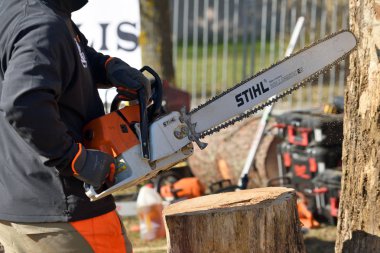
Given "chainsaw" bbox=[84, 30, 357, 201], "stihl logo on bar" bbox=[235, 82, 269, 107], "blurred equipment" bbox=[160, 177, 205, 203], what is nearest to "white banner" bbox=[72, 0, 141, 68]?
"blurred equipment" bbox=[160, 177, 205, 203]

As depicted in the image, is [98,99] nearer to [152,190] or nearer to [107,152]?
[107,152]

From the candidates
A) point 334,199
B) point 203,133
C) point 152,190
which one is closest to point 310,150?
point 334,199

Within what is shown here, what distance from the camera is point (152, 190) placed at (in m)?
6.41

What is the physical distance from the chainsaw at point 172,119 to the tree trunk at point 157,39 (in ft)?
18.2

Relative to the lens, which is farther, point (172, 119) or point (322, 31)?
point (322, 31)

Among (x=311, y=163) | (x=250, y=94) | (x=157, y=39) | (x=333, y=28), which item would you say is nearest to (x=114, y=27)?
(x=311, y=163)

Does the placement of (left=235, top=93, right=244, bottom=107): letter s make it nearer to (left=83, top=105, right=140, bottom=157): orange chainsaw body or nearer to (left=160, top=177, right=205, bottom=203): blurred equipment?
(left=83, top=105, right=140, bottom=157): orange chainsaw body

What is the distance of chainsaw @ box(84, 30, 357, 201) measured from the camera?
3227 mm

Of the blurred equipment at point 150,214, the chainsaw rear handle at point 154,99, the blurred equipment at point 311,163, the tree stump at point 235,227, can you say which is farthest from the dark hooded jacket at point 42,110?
the blurred equipment at point 311,163

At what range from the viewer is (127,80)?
347 cm

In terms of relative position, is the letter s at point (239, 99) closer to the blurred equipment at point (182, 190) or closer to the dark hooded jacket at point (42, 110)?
the dark hooded jacket at point (42, 110)

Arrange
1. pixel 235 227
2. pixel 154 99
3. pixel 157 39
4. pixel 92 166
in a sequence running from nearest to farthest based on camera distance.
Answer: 1. pixel 92 166
2. pixel 154 99
3. pixel 235 227
4. pixel 157 39

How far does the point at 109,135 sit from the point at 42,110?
41 cm

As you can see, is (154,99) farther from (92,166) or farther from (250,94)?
(92,166)
